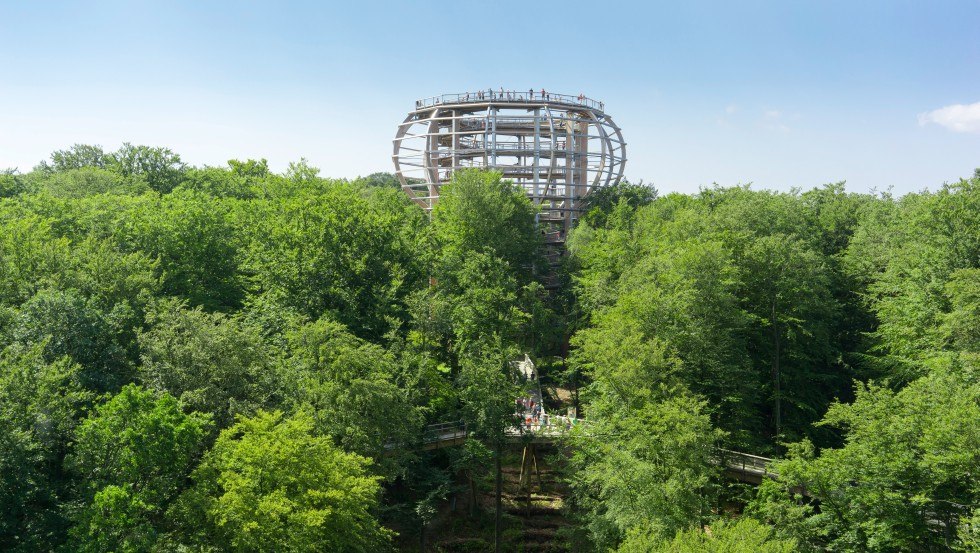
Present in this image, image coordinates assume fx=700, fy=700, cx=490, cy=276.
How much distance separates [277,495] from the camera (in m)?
19.2

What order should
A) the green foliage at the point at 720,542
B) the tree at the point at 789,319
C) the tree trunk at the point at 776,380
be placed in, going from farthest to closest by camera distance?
1. the tree at the point at 789,319
2. the tree trunk at the point at 776,380
3. the green foliage at the point at 720,542

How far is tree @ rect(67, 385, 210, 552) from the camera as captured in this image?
1833cm

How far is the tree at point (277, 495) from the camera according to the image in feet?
61.8

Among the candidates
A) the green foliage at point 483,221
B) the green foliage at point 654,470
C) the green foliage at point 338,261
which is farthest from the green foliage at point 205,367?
the green foliage at point 483,221

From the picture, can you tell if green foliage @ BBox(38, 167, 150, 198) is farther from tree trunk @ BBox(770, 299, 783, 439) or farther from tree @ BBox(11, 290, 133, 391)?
tree trunk @ BBox(770, 299, 783, 439)

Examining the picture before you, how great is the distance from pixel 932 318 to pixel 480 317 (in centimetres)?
1956

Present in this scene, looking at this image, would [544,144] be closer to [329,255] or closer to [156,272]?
[329,255]

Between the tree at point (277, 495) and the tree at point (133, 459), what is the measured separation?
88 centimetres

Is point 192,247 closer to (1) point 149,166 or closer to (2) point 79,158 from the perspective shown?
(1) point 149,166

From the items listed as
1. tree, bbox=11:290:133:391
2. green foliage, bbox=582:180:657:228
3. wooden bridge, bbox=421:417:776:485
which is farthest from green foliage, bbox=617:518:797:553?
green foliage, bbox=582:180:657:228

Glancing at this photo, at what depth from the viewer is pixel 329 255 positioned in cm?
3338

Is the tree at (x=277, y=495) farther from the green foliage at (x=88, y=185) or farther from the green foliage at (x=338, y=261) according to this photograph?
the green foliage at (x=88, y=185)

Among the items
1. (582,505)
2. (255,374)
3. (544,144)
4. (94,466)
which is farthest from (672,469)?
(544,144)

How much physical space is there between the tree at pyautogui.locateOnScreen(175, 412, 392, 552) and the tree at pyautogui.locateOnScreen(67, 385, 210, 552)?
0.88 m
